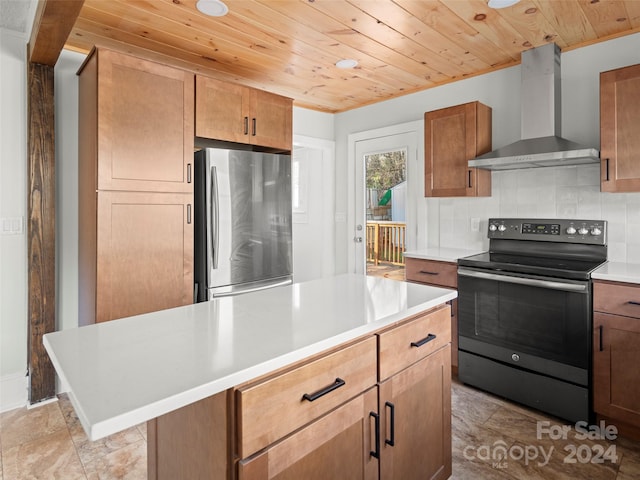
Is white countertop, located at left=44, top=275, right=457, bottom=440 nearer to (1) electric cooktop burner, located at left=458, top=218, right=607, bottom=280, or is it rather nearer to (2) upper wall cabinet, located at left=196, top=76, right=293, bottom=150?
(1) electric cooktop burner, located at left=458, top=218, right=607, bottom=280

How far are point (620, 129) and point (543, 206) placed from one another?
2.47ft

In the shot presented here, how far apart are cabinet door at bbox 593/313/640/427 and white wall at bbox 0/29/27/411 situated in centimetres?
355

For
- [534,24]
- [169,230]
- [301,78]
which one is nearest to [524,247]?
[534,24]

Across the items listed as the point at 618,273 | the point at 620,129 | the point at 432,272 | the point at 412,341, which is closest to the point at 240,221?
the point at 432,272

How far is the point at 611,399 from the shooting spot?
2.23 metres

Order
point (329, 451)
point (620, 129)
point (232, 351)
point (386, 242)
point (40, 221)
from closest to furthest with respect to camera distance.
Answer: point (232, 351)
point (329, 451)
point (620, 129)
point (40, 221)
point (386, 242)

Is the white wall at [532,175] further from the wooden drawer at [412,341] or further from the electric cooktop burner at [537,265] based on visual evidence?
the wooden drawer at [412,341]

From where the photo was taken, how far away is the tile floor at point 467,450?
6.53 feet

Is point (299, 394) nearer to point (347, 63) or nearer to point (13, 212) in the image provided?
point (13, 212)

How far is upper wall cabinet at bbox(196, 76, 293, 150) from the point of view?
285 cm

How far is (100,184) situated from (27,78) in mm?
938

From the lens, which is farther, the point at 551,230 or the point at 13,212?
the point at 551,230

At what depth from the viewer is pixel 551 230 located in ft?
9.57

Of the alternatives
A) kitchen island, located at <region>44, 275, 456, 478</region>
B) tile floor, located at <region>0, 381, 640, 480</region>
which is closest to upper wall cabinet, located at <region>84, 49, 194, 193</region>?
kitchen island, located at <region>44, 275, 456, 478</region>
